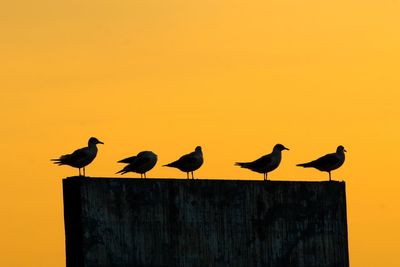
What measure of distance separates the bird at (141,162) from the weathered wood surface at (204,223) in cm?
329

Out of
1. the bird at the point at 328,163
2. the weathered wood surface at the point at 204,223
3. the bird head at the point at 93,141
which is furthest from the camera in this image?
the bird at the point at 328,163

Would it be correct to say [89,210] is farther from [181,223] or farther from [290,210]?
[290,210]

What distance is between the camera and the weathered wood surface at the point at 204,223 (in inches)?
1961

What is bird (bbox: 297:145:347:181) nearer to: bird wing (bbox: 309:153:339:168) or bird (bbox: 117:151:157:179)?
bird wing (bbox: 309:153:339:168)

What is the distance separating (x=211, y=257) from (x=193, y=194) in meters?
1.82

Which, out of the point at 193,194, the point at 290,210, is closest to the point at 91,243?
the point at 193,194

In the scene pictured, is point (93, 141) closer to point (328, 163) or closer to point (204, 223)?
point (204, 223)

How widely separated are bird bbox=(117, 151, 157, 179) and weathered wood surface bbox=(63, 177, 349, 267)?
3291 millimetres

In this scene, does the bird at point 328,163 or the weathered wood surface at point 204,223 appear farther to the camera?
the bird at point 328,163

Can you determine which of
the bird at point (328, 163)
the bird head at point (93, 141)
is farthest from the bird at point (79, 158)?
the bird at point (328, 163)

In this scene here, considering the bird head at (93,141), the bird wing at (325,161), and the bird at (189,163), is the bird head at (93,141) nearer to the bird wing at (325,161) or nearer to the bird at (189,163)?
the bird at (189,163)

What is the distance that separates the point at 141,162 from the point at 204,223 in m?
4.08

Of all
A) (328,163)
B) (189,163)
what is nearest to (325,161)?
(328,163)

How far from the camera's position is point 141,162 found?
56000 mm
